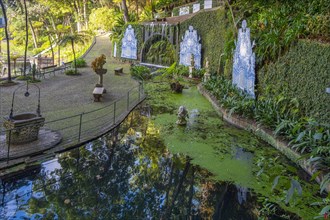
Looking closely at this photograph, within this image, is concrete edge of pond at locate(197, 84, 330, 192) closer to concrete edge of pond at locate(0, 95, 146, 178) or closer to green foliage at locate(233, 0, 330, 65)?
green foliage at locate(233, 0, 330, 65)

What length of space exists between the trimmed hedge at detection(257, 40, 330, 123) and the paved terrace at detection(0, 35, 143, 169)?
18.5ft

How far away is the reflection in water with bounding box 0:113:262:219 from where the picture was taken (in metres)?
5.51

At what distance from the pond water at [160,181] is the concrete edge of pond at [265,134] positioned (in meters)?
0.23

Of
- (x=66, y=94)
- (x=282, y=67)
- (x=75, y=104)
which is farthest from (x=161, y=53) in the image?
(x=282, y=67)

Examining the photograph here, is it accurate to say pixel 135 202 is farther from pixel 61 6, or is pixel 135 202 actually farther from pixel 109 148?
pixel 61 6

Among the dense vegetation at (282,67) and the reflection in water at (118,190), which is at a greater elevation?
the dense vegetation at (282,67)

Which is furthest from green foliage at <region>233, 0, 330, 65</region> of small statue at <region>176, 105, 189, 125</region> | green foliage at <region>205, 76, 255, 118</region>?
small statue at <region>176, 105, 189, 125</region>

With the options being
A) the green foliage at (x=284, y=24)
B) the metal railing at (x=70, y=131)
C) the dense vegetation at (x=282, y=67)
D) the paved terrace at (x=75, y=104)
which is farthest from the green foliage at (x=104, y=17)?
the metal railing at (x=70, y=131)

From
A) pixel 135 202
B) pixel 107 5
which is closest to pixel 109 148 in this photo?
pixel 135 202

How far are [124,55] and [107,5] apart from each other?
17551 millimetres

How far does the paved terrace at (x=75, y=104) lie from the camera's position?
898 centimetres

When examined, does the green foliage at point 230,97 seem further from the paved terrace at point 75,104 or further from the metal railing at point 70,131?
the metal railing at point 70,131

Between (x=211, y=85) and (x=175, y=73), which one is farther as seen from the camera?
(x=175, y=73)

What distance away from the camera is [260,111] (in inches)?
408
